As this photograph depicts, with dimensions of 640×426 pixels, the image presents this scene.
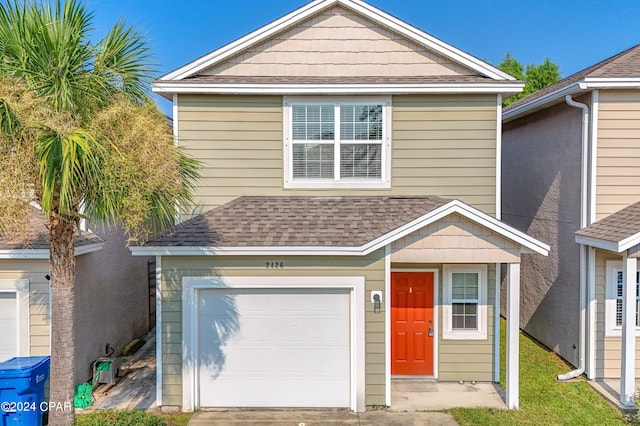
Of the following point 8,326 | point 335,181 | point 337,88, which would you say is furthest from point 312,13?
point 8,326

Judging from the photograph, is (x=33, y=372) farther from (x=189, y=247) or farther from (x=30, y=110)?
(x=30, y=110)

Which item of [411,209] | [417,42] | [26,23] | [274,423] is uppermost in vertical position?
[417,42]

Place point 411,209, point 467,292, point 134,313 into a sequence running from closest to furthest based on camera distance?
point 411,209, point 467,292, point 134,313

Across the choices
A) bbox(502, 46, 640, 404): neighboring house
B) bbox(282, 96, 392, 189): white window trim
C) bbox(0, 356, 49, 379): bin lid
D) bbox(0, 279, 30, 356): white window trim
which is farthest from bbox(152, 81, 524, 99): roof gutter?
bbox(0, 356, 49, 379): bin lid

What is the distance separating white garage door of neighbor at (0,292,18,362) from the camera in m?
7.75

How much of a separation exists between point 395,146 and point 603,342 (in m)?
5.79

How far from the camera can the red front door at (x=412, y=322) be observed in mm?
9109

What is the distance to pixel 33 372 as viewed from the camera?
675 cm

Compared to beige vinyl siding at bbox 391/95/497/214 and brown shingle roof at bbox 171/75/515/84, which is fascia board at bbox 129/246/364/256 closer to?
beige vinyl siding at bbox 391/95/497/214

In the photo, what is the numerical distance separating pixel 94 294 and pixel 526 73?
34.4 meters

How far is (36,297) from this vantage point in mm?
7703

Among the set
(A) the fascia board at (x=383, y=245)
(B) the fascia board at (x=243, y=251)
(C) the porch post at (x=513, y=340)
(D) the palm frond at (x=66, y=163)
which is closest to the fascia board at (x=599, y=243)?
(A) the fascia board at (x=383, y=245)

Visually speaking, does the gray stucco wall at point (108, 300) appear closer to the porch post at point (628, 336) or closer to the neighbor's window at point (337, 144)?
the neighbor's window at point (337, 144)

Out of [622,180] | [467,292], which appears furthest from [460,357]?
[622,180]
